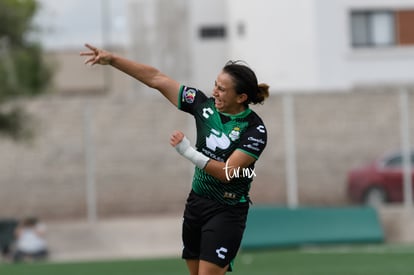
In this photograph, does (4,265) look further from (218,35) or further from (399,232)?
(218,35)

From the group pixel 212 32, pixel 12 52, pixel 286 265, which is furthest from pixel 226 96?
pixel 212 32

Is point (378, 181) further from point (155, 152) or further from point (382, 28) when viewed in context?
point (382, 28)

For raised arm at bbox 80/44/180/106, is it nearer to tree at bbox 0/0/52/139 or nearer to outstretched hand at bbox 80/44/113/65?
outstretched hand at bbox 80/44/113/65

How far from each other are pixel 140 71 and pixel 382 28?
4456 cm

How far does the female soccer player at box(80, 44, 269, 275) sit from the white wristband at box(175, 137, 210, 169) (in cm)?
11

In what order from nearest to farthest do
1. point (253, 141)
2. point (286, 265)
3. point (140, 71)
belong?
point (253, 141), point (140, 71), point (286, 265)

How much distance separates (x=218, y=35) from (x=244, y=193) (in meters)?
52.4

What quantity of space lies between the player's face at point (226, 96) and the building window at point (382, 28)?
44030mm

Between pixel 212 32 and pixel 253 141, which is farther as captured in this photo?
pixel 212 32

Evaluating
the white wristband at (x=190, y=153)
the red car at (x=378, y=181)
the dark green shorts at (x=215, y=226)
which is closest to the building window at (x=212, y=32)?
the red car at (x=378, y=181)

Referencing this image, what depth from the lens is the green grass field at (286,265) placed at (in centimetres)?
2075

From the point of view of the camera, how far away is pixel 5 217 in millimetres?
32969

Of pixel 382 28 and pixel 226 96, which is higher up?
pixel 226 96

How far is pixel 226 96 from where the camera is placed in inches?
405
